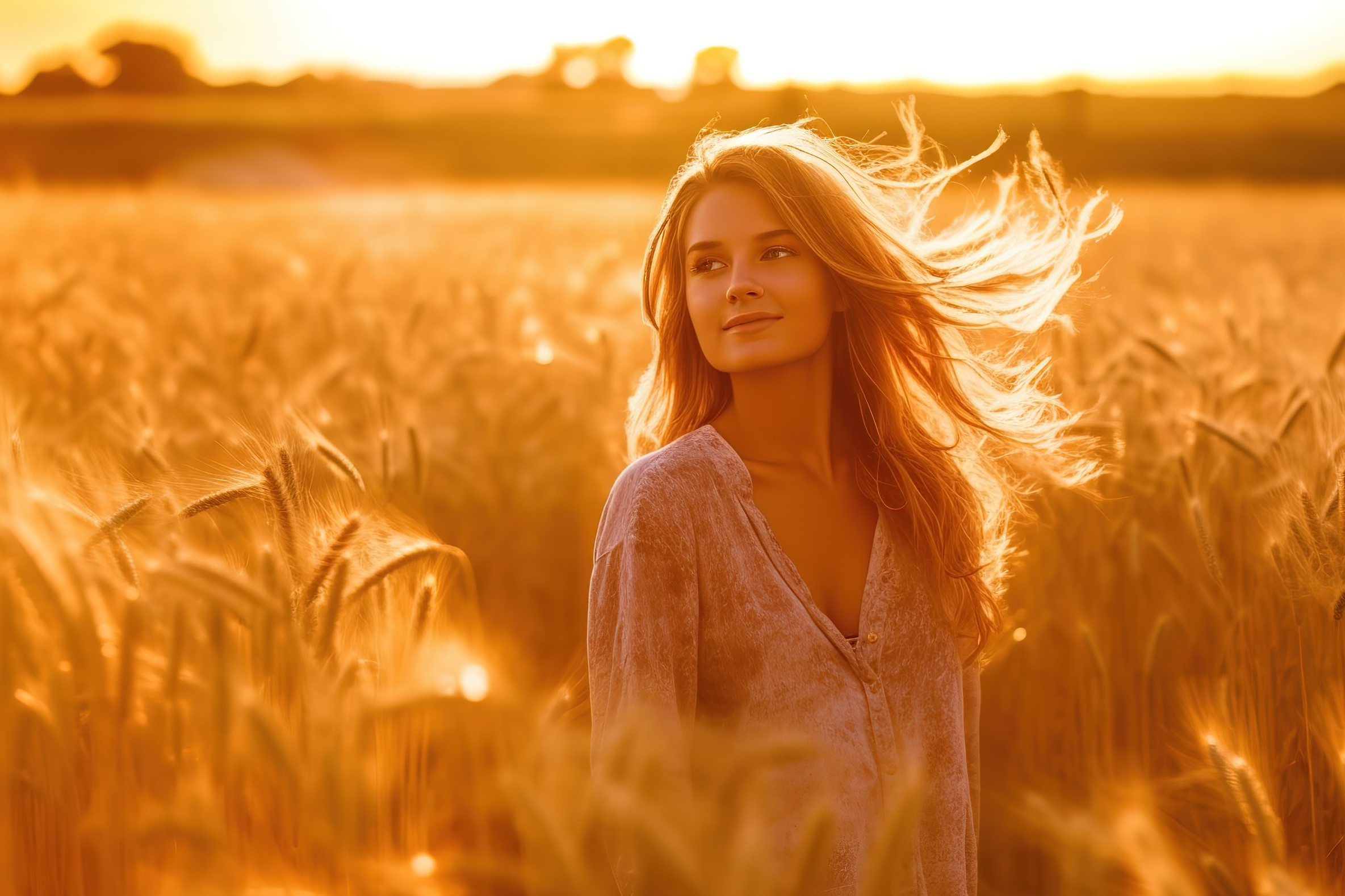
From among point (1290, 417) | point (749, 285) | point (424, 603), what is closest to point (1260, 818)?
point (749, 285)

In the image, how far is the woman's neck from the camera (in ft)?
6.13

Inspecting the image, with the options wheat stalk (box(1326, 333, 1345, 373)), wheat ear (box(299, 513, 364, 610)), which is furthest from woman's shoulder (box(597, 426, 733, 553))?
wheat stalk (box(1326, 333, 1345, 373))

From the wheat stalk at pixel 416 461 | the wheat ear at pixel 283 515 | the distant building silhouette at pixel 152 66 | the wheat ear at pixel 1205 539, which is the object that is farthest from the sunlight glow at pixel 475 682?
the distant building silhouette at pixel 152 66

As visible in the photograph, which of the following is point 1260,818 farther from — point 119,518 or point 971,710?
point 119,518

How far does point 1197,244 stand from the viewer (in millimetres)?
12922

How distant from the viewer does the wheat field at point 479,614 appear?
116 cm

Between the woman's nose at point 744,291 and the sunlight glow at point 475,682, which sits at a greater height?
the woman's nose at point 744,291

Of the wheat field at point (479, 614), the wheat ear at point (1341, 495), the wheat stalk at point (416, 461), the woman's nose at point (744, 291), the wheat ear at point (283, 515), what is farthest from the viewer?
the wheat stalk at point (416, 461)

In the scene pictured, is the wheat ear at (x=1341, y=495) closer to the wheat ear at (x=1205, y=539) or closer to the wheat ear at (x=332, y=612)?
the wheat ear at (x=1205, y=539)

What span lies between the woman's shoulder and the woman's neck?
10cm

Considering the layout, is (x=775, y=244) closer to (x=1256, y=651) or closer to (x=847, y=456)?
(x=847, y=456)

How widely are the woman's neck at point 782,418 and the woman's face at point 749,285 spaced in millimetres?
34

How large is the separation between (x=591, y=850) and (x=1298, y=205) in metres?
23.4

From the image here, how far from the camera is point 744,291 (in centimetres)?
179
